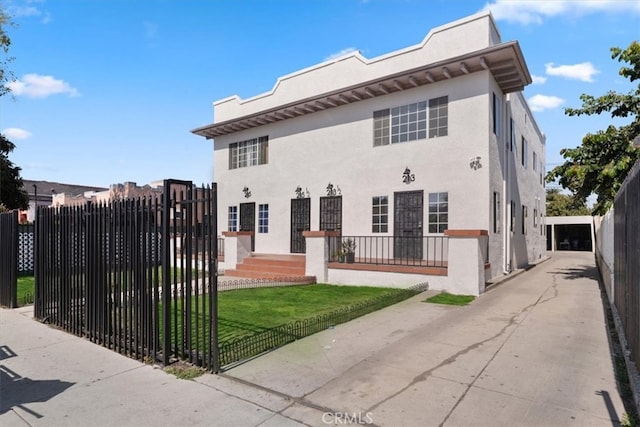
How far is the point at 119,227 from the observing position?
5562mm

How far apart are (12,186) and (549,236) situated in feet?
146

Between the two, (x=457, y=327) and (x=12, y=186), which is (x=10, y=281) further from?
(x=12, y=186)

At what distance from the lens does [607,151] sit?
12.2 m

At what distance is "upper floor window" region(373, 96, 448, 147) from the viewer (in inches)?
495

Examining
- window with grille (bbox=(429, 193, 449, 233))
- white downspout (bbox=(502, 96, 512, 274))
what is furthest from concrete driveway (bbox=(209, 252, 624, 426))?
white downspout (bbox=(502, 96, 512, 274))

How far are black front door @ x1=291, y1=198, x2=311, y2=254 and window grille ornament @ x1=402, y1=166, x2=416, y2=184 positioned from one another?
4195mm

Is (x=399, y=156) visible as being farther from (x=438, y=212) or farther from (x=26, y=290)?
(x=26, y=290)

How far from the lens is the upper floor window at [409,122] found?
12578mm

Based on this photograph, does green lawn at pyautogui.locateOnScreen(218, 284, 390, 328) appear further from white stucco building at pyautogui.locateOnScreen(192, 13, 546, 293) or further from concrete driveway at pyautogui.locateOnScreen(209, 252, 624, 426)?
white stucco building at pyautogui.locateOnScreen(192, 13, 546, 293)

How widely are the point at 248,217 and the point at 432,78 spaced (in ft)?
32.3

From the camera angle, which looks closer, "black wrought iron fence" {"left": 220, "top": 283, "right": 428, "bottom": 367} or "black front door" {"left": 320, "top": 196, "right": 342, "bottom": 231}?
"black wrought iron fence" {"left": 220, "top": 283, "right": 428, "bottom": 367}

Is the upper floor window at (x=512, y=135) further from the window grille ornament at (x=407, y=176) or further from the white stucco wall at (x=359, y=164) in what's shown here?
the window grille ornament at (x=407, y=176)

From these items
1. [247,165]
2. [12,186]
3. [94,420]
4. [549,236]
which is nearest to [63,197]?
[12,186]

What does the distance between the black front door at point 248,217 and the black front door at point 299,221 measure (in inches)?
91.9
